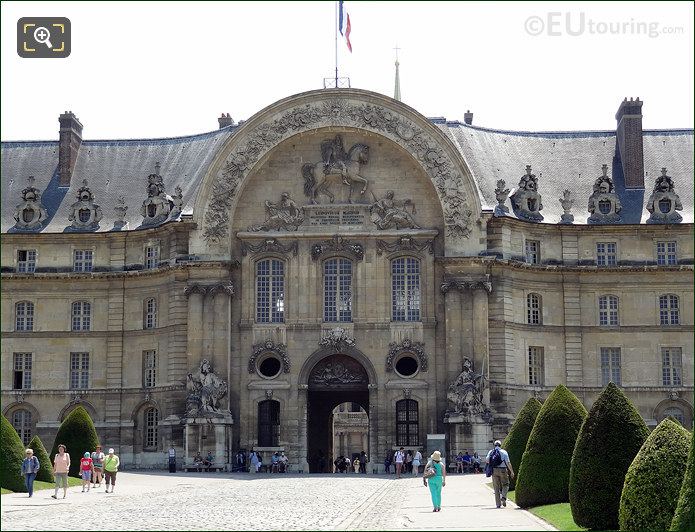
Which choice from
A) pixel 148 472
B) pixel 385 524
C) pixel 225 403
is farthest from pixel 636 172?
pixel 385 524

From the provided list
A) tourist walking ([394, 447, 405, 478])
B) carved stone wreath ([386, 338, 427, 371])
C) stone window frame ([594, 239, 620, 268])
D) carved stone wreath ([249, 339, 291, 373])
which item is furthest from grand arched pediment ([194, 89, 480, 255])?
tourist walking ([394, 447, 405, 478])

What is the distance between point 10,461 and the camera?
38938 millimetres

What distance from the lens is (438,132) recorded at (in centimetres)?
5928

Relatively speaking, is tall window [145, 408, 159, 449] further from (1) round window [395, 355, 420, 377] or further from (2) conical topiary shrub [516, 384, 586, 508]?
(2) conical topiary shrub [516, 384, 586, 508]

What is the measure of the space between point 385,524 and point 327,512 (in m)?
4.21

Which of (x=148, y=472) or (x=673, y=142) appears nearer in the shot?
(x=148, y=472)

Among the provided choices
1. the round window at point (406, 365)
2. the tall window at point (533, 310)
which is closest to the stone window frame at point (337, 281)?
the round window at point (406, 365)

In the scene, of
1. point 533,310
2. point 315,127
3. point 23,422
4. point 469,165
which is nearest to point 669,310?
point 533,310

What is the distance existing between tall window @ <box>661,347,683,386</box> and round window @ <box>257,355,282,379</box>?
1959cm

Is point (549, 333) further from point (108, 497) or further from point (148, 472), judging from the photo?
point (108, 497)

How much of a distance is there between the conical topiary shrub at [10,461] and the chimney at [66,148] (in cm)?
2930

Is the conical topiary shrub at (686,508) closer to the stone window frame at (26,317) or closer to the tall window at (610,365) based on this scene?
the tall window at (610,365)

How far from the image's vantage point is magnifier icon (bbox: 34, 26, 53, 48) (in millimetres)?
22328

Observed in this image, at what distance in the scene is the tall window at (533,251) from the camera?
61312 millimetres
